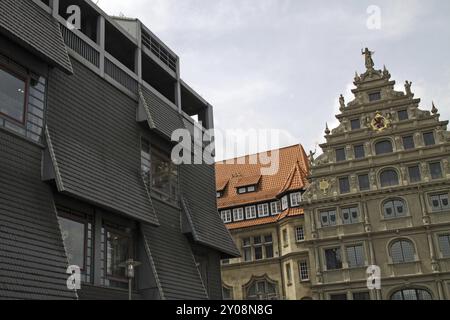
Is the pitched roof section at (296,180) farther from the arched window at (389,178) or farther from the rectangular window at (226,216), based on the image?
the arched window at (389,178)

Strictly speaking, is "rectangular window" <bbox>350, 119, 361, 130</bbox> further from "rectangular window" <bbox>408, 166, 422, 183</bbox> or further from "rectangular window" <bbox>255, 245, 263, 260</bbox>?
"rectangular window" <bbox>255, 245, 263, 260</bbox>

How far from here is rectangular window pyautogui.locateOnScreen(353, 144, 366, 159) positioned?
4256 cm

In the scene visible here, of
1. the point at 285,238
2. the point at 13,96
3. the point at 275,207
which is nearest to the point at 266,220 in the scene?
the point at 275,207

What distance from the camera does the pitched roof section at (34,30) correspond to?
47.0 feet

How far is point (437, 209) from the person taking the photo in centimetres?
3928

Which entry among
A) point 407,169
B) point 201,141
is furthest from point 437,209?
point 201,141

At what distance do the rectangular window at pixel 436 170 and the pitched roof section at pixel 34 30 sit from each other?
103ft

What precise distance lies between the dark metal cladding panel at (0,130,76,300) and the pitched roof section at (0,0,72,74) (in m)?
2.60

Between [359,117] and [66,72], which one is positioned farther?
[359,117]

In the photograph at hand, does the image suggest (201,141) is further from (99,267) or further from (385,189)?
(385,189)

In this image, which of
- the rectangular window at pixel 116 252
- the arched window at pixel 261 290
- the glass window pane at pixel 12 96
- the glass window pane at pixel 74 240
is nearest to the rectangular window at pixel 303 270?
the arched window at pixel 261 290

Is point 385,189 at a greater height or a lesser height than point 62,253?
greater
